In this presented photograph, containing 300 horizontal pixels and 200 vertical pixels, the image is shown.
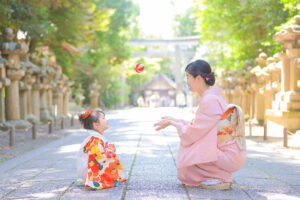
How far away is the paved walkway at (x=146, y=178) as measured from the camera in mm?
4020

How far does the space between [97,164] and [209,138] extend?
1291 millimetres

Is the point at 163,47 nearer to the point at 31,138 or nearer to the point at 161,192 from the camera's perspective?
the point at 31,138

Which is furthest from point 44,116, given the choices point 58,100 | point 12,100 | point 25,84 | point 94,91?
point 94,91

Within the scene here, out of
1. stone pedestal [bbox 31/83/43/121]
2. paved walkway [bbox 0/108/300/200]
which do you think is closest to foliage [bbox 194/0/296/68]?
paved walkway [bbox 0/108/300/200]

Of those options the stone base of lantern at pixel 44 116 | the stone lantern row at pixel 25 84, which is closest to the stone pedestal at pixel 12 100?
the stone lantern row at pixel 25 84

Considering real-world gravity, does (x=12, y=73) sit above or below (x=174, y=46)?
below

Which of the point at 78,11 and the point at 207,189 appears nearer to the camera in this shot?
the point at 207,189

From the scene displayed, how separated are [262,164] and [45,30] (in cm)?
996

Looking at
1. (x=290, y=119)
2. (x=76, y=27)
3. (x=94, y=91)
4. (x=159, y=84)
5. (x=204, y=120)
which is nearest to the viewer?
(x=204, y=120)

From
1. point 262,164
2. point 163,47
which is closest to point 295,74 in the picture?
point 262,164

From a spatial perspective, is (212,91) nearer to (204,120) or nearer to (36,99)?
(204,120)

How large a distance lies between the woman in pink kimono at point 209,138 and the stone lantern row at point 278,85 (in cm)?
755

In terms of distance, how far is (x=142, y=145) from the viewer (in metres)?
8.61

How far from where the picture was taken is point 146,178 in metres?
4.80
